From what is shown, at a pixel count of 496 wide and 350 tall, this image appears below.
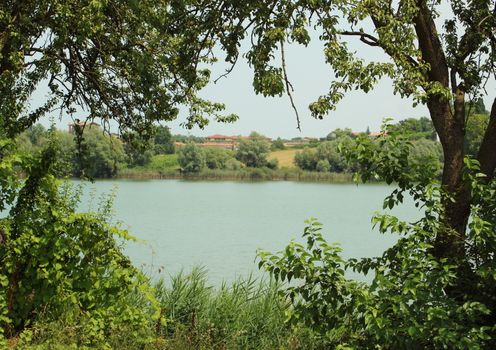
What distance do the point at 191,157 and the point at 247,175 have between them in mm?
9132

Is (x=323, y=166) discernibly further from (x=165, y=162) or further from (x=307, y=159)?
(x=165, y=162)

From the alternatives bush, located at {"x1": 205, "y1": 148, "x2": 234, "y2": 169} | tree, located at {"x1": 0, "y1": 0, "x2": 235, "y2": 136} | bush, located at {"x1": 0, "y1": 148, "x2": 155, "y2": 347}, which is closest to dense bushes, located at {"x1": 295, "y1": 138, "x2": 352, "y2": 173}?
bush, located at {"x1": 205, "y1": 148, "x2": 234, "y2": 169}

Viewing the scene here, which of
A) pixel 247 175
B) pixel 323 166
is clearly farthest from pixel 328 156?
pixel 247 175

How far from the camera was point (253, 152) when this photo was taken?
68375 mm

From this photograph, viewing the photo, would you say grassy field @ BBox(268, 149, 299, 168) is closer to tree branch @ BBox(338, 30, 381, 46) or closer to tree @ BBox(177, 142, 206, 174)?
tree @ BBox(177, 142, 206, 174)

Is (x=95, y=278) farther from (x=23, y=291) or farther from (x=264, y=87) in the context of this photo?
(x=264, y=87)

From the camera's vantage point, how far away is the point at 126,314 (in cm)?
581

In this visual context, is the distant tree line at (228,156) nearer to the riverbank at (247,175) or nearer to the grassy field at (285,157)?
the riverbank at (247,175)

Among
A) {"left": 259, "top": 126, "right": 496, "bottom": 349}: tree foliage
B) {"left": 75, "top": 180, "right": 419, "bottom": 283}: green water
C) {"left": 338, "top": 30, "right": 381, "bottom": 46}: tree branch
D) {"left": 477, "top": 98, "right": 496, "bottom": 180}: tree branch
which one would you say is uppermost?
{"left": 338, "top": 30, "right": 381, "bottom": 46}: tree branch

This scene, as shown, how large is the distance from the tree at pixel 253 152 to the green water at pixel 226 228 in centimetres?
1770

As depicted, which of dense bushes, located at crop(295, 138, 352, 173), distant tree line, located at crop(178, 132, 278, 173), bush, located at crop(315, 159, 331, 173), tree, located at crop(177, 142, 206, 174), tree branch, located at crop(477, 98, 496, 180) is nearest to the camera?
tree branch, located at crop(477, 98, 496, 180)

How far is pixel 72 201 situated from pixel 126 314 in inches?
75.2

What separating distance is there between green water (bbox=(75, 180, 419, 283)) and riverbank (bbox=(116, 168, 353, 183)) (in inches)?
372

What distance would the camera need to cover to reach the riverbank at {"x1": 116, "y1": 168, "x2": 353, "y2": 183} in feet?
198
